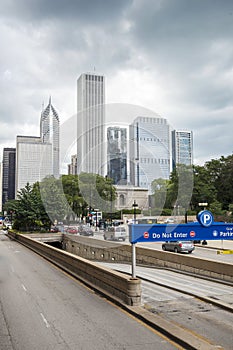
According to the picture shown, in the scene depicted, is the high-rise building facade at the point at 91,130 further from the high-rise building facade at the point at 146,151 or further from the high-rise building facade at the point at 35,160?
the high-rise building facade at the point at 35,160

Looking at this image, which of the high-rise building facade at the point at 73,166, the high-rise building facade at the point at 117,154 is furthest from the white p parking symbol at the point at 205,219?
the high-rise building facade at the point at 73,166

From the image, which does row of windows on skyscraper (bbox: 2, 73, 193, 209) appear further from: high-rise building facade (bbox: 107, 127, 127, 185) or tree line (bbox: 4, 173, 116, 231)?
tree line (bbox: 4, 173, 116, 231)

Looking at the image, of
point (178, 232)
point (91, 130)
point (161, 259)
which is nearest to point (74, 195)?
point (178, 232)

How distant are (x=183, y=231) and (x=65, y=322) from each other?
491cm

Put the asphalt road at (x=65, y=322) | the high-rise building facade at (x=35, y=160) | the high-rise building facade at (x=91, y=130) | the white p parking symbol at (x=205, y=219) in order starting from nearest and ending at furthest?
1. the asphalt road at (x=65, y=322)
2. the high-rise building facade at (x=91, y=130)
3. the white p parking symbol at (x=205, y=219)
4. the high-rise building facade at (x=35, y=160)

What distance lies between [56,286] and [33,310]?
4.54 m

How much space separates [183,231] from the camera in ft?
42.8

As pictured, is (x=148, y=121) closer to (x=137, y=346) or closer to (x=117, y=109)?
(x=117, y=109)

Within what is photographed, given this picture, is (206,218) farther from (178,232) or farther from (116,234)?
(116,234)

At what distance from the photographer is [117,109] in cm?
1112

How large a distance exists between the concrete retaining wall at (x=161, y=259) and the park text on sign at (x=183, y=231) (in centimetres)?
441

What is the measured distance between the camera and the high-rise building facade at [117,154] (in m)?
11.0

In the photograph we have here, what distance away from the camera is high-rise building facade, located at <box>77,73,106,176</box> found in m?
11.2

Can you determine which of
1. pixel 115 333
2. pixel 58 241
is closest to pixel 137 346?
pixel 115 333
